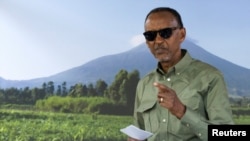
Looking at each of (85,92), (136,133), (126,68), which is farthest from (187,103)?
(85,92)

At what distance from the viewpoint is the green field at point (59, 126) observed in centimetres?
264

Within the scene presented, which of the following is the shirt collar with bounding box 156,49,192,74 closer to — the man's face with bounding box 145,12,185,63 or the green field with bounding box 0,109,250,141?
the man's face with bounding box 145,12,185,63

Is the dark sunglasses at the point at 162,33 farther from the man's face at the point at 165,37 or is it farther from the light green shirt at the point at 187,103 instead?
the light green shirt at the point at 187,103

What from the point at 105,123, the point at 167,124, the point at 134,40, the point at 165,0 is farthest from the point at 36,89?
the point at 167,124

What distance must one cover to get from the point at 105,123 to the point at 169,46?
130cm

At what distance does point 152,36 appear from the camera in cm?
147

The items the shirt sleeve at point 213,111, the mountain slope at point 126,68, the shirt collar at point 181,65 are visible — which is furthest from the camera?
the mountain slope at point 126,68

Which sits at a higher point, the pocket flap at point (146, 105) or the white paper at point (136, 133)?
the pocket flap at point (146, 105)

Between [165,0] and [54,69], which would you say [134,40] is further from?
[54,69]

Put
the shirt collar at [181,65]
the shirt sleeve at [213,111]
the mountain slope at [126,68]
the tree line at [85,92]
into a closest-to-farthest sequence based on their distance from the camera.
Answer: the shirt sleeve at [213,111], the shirt collar at [181,65], the mountain slope at [126,68], the tree line at [85,92]

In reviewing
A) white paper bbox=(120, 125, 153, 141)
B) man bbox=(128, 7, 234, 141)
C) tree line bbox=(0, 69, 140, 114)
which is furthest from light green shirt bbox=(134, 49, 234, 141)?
tree line bbox=(0, 69, 140, 114)

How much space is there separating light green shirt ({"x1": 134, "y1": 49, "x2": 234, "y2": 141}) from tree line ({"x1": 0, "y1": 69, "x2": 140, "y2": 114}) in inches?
39.9

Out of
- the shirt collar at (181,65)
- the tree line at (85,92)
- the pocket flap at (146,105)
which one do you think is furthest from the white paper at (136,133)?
the tree line at (85,92)

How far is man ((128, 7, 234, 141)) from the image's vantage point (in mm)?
1372
